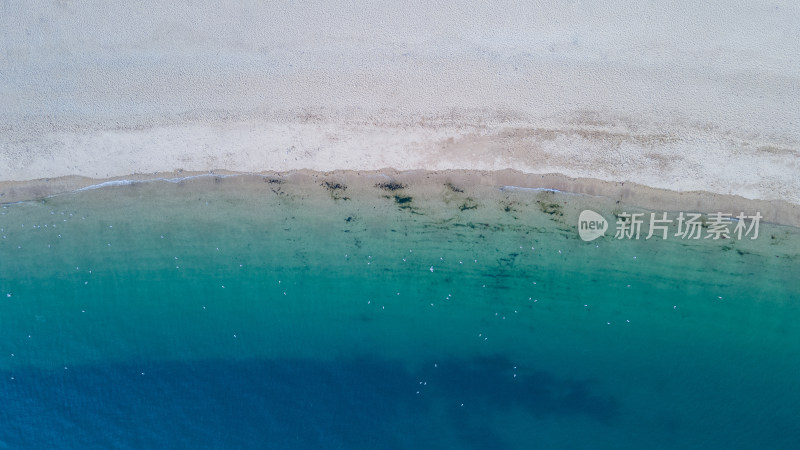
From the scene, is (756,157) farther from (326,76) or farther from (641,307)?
(326,76)

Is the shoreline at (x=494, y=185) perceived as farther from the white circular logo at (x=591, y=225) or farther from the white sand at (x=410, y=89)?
the white circular logo at (x=591, y=225)

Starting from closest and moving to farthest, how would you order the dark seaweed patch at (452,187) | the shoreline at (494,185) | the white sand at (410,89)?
the white sand at (410,89), the shoreline at (494,185), the dark seaweed patch at (452,187)

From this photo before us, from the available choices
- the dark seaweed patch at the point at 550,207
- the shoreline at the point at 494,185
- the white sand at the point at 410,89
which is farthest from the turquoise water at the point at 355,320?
the white sand at the point at 410,89

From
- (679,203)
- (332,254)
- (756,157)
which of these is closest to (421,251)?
(332,254)

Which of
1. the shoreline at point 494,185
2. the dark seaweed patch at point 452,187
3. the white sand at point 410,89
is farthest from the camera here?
the dark seaweed patch at point 452,187

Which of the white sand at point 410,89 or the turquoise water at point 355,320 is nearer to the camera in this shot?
the white sand at point 410,89

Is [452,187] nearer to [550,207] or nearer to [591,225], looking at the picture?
[550,207]

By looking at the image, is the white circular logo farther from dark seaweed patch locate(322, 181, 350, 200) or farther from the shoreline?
dark seaweed patch locate(322, 181, 350, 200)
